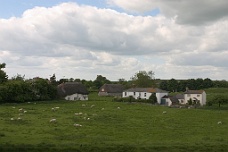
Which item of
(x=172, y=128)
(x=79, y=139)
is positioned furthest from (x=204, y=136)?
(x=79, y=139)

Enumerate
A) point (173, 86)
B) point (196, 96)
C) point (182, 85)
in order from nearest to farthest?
point (196, 96) < point (173, 86) < point (182, 85)

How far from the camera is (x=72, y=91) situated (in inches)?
3861

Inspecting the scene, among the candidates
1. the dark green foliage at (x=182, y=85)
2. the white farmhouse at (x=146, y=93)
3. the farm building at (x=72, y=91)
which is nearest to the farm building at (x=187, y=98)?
the white farmhouse at (x=146, y=93)

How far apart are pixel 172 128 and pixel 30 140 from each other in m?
18.5

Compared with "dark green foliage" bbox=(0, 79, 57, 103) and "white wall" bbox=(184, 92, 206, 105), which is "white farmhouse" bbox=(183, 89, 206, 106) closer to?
"white wall" bbox=(184, 92, 206, 105)

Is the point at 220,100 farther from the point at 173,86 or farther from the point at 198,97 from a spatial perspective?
the point at 173,86

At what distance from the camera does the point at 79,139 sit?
3106 cm

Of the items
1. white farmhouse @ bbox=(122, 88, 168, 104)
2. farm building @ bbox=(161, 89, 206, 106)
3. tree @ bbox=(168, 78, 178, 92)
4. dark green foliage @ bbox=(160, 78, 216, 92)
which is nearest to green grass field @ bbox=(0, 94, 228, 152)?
farm building @ bbox=(161, 89, 206, 106)

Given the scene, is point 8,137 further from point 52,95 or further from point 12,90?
point 52,95

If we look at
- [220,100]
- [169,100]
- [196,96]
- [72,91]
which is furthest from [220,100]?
[72,91]

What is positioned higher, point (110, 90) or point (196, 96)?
point (110, 90)

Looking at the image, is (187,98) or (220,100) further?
(187,98)

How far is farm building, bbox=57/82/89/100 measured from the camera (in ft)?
316

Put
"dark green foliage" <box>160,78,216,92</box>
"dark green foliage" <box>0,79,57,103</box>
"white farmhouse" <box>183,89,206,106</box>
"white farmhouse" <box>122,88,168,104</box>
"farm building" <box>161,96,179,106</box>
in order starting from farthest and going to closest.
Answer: "dark green foliage" <box>160,78,216,92</box> < "white farmhouse" <box>122,88,168,104</box> < "farm building" <box>161,96,179,106</box> < "white farmhouse" <box>183,89,206,106</box> < "dark green foliage" <box>0,79,57,103</box>
